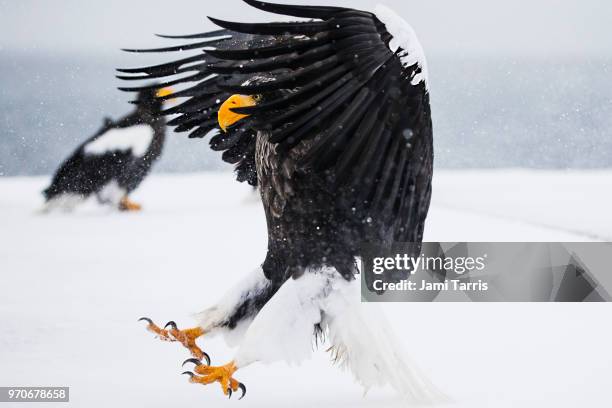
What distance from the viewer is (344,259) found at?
2172 millimetres

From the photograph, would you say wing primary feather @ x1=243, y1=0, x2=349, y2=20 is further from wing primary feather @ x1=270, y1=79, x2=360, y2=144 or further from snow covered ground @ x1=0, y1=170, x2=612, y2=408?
snow covered ground @ x1=0, y1=170, x2=612, y2=408

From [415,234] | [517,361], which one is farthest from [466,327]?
[415,234]

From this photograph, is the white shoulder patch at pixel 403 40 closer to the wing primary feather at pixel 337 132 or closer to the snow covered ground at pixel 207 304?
the wing primary feather at pixel 337 132

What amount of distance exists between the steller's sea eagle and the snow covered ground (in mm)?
200

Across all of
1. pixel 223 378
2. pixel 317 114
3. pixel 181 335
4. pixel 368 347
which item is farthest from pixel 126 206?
pixel 317 114

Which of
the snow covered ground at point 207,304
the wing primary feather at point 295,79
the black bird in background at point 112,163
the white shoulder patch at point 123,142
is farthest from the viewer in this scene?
the white shoulder patch at point 123,142

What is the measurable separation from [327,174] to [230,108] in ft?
1.08

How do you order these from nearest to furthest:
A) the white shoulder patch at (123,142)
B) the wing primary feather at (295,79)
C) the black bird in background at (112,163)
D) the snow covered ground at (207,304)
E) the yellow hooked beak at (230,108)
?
the wing primary feather at (295,79) → the yellow hooked beak at (230,108) → the snow covered ground at (207,304) → the black bird in background at (112,163) → the white shoulder patch at (123,142)

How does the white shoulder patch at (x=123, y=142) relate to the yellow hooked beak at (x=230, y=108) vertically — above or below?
above

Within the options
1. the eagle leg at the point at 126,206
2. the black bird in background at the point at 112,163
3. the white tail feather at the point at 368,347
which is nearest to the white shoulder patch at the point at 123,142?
the black bird in background at the point at 112,163

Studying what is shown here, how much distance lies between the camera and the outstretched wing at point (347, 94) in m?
1.94

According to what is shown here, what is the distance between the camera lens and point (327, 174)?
6.95 feet

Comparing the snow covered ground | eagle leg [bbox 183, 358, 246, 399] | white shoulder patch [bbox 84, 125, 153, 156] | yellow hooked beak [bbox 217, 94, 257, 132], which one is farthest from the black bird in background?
eagle leg [bbox 183, 358, 246, 399]

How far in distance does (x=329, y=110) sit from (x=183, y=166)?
554 inches
